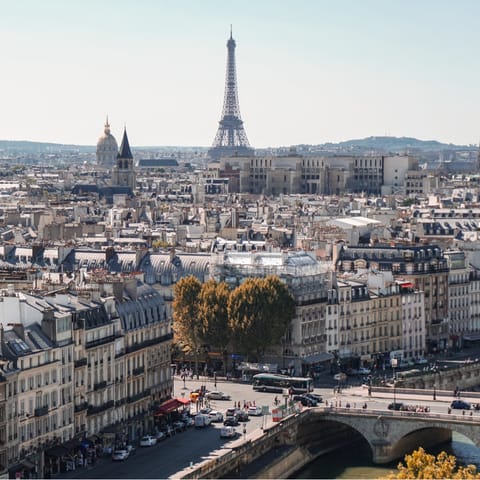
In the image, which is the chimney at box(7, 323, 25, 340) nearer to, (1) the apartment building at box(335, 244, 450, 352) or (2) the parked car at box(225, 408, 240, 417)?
(2) the parked car at box(225, 408, 240, 417)

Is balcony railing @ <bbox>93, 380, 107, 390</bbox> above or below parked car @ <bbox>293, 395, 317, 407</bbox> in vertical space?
above

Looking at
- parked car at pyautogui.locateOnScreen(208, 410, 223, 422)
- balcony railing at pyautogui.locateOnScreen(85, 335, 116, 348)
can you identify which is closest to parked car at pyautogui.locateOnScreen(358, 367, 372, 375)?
parked car at pyautogui.locateOnScreen(208, 410, 223, 422)

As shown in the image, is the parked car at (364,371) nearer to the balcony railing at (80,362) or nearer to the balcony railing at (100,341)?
the balcony railing at (100,341)

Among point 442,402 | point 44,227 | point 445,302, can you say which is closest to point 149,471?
point 442,402

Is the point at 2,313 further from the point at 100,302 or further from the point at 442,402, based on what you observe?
the point at 442,402

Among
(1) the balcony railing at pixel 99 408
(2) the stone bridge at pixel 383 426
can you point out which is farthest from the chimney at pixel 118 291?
(2) the stone bridge at pixel 383 426

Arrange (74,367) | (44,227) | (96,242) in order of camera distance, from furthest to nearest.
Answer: (44,227) → (96,242) → (74,367)
